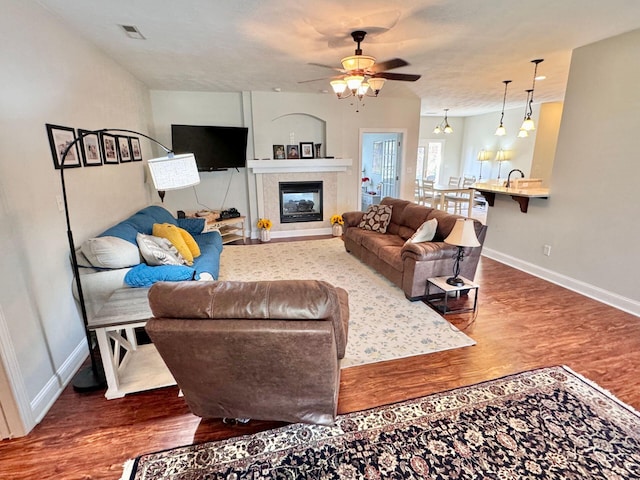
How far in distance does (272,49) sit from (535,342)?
12.4 feet

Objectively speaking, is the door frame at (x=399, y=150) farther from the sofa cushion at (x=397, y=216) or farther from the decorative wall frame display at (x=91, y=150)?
the decorative wall frame display at (x=91, y=150)

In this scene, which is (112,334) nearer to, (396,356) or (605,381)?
(396,356)

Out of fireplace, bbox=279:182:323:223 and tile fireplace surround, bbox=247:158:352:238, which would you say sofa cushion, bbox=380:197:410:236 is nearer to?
tile fireplace surround, bbox=247:158:352:238

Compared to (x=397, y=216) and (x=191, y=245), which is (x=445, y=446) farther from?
(x=397, y=216)

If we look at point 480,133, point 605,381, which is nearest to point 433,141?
point 480,133

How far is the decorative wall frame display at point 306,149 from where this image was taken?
626 cm

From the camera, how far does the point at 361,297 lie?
3.48m

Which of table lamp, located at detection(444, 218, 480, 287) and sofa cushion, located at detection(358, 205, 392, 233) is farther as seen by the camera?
sofa cushion, located at detection(358, 205, 392, 233)

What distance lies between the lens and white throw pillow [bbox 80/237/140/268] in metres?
2.41

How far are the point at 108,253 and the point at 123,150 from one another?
2.01 metres

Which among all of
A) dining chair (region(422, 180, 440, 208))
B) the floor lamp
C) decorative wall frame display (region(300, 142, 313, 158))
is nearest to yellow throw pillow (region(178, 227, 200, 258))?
the floor lamp

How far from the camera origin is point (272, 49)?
338 centimetres

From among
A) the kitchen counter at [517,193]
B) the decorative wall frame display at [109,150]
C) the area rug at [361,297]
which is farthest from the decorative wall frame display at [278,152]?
the kitchen counter at [517,193]

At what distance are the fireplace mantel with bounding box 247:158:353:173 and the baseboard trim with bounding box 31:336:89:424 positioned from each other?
13.2 ft
